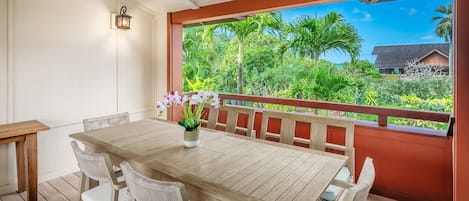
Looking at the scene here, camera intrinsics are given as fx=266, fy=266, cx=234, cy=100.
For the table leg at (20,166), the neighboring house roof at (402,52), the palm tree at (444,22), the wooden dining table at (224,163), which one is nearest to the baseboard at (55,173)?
the table leg at (20,166)

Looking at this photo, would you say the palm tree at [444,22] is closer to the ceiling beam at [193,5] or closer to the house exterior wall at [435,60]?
the house exterior wall at [435,60]

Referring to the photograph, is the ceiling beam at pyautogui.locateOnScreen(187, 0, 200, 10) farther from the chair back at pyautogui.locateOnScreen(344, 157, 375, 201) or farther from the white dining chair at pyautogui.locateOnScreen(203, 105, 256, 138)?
the chair back at pyautogui.locateOnScreen(344, 157, 375, 201)

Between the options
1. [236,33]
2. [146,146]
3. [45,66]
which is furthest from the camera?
[236,33]

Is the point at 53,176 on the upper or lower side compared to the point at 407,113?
lower

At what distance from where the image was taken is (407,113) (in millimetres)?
2654

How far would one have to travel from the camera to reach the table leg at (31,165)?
102 inches

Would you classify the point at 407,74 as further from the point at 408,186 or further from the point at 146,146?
the point at 146,146

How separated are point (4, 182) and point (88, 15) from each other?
2.11 m

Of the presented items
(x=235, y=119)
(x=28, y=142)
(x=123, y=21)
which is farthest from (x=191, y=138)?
(x=123, y=21)

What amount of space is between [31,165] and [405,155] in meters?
3.68

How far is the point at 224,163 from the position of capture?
5.57ft

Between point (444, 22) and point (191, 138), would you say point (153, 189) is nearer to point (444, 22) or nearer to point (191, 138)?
point (191, 138)

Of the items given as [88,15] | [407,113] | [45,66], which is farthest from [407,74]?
[45,66]

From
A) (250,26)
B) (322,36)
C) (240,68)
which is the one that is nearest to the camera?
A: (322,36)
